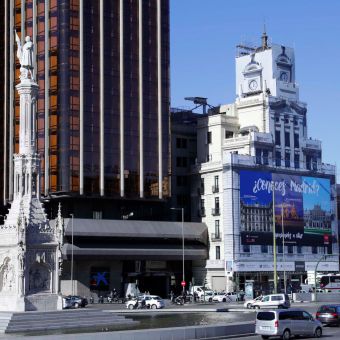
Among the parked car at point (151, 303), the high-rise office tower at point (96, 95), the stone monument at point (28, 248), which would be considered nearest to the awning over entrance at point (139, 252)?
the high-rise office tower at point (96, 95)

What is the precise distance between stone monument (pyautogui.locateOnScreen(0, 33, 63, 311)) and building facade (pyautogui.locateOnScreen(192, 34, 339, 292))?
227 feet

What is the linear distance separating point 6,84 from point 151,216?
2919cm

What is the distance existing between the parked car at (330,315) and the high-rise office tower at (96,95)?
59.1 m

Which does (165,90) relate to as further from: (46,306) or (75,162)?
(46,306)

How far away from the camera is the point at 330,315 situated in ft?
181

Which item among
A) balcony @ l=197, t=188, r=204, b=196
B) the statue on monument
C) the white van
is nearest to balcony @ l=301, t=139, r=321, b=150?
balcony @ l=197, t=188, r=204, b=196

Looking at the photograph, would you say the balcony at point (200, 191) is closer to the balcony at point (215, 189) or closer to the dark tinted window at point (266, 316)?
the balcony at point (215, 189)

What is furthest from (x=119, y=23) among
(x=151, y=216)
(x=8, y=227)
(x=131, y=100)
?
(x=8, y=227)

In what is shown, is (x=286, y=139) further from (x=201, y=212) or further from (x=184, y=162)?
(x=201, y=212)

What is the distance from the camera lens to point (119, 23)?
383ft

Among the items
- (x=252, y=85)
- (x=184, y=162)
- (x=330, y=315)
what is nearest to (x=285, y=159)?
(x=252, y=85)

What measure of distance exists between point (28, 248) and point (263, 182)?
76.9 meters

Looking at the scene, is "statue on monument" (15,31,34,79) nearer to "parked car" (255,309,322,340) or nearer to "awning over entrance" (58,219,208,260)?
"parked car" (255,309,322,340)

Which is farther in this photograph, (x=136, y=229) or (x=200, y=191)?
(x=200, y=191)
